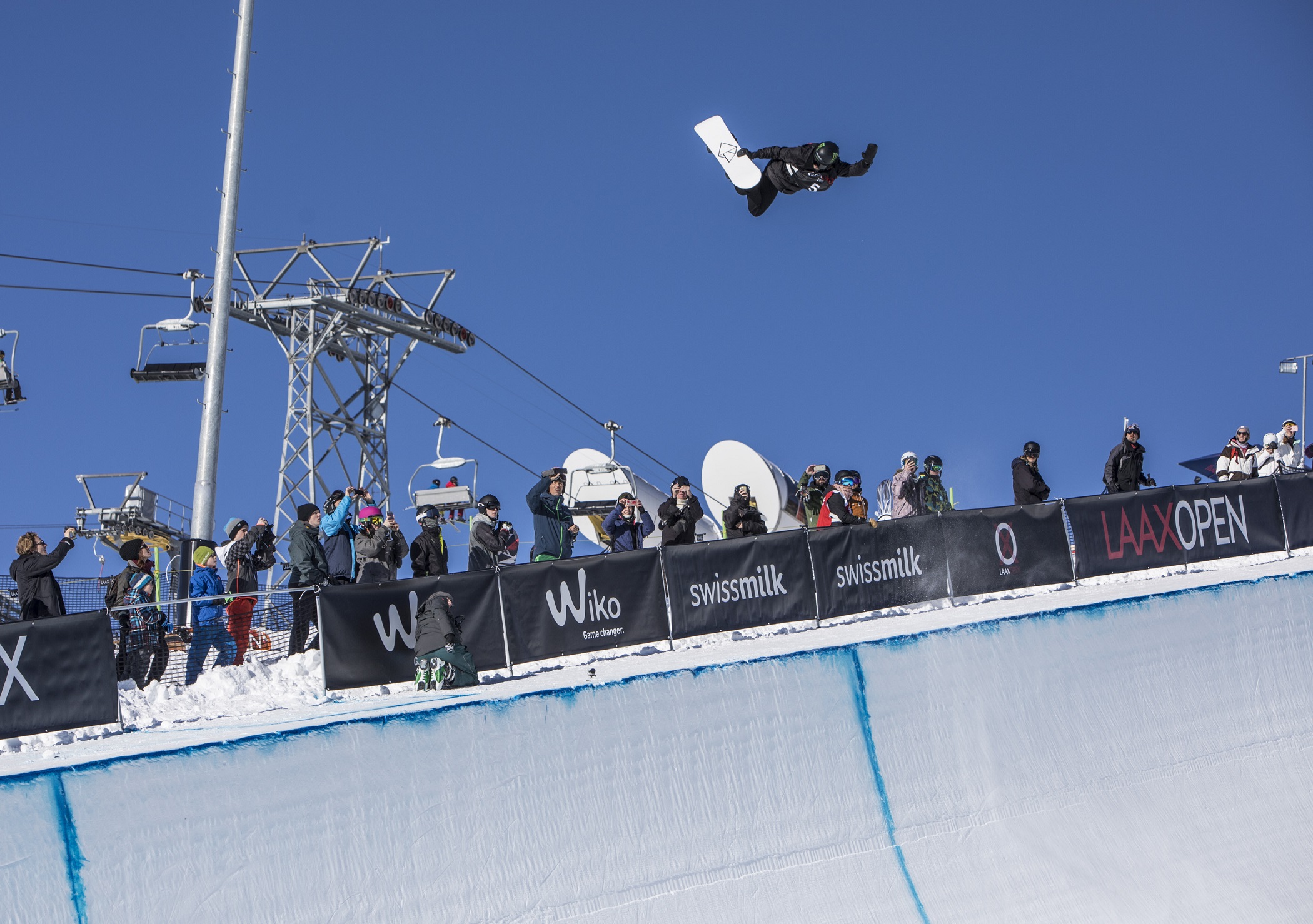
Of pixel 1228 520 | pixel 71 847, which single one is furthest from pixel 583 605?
pixel 1228 520

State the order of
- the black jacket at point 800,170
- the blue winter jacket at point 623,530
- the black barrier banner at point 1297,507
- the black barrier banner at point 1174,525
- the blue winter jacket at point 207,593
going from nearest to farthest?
the black jacket at point 800,170 → the blue winter jacket at point 207,593 → the blue winter jacket at point 623,530 → the black barrier banner at point 1174,525 → the black barrier banner at point 1297,507

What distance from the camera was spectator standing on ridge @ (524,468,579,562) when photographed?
12508 millimetres

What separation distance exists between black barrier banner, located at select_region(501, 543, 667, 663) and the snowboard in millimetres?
3548

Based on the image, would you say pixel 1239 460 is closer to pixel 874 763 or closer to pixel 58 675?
pixel 874 763

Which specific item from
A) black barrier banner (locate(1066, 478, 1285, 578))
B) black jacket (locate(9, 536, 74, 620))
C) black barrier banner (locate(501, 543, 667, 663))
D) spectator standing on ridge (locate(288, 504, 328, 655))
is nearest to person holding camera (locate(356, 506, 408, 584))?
spectator standing on ridge (locate(288, 504, 328, 655))

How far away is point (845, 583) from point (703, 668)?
4.04m

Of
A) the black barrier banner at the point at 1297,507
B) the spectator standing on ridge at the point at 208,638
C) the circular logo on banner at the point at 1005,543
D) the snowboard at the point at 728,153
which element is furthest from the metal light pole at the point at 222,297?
the black barrier banner at the point at 1297,507

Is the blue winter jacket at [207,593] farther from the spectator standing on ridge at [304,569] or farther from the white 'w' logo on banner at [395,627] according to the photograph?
the white 'w' logo on banner at [395,627]

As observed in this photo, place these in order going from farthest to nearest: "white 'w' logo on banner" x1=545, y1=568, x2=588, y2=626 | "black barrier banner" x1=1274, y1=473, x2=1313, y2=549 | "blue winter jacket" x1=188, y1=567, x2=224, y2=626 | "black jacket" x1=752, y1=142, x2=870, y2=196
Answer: "black barrier banner" x1=1274, y1=473, x2=1313, y2=549 < "white 'w' logo on banner" x1=545, y1=568, x2=588, y2=626 < "blue winter jacket" x1=188, y1=567, x2=224, y2=626 < "black jacket" x1=752, y1=142, x2=870, y2=196

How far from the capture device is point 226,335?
14219 mm

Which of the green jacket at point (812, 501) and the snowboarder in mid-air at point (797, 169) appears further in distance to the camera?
the green jacket at point (812, 501)

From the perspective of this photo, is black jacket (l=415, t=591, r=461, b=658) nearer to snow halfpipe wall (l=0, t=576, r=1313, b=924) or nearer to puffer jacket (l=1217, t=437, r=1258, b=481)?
snow halfpipe wall (l=0, t=576, r=1313, b=924)

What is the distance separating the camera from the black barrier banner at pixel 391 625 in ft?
32.8

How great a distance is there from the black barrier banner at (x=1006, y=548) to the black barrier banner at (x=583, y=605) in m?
3.44
